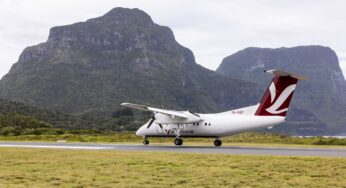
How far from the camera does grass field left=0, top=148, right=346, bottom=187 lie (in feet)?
53.1

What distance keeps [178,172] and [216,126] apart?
20545 mm

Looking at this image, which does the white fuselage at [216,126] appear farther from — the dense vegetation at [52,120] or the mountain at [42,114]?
the mountain at [42,114]

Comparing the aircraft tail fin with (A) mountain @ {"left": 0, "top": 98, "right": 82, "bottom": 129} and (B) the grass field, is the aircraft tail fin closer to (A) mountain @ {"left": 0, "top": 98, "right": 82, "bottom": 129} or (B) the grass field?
(B) the grass field

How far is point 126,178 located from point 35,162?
8297 mm

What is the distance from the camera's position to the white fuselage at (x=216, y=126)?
37031 millimetres

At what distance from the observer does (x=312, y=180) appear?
17.0m

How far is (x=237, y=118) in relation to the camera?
38250 mm

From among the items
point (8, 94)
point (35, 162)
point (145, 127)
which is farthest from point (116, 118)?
point (35, 162)

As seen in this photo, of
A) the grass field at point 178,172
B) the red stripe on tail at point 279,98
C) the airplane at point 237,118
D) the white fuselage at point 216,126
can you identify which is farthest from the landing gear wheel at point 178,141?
the grass field at point 178,172

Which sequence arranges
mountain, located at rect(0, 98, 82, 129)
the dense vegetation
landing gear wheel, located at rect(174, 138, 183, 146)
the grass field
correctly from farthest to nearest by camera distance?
mountain, located at rect(0, 98, 82, 129) → the dense vegetation → landing gear wheel, located at rect(174, 138, 183, 146) → the grass field

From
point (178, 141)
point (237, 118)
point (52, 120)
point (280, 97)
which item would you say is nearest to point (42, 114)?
point (52, 120)

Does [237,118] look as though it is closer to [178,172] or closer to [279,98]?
[279,98]

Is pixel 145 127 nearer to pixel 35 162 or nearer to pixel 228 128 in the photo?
pixel 228 128

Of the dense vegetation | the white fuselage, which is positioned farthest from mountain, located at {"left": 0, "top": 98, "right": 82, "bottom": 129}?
the white fuselage
